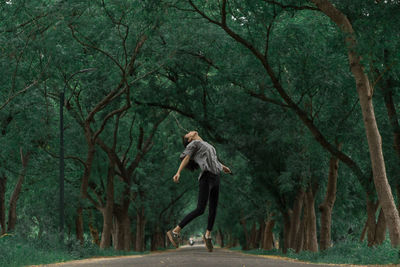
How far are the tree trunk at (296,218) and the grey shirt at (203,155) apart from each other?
2126cm

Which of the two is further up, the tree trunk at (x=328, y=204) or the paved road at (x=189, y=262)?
the tree trunk at (x=328, y=204)

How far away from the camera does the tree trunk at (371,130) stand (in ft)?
50.3

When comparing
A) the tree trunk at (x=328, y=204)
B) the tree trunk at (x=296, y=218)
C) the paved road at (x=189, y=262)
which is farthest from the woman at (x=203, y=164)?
the tree trunk at (x=296, y=218)

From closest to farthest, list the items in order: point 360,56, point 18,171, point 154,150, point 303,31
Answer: point 360,56, point 303,31, point 18,171, point 154,150

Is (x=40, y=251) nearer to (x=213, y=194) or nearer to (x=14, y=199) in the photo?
(x=213, y=194)

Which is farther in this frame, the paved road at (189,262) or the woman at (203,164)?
the paved road at (189,262)

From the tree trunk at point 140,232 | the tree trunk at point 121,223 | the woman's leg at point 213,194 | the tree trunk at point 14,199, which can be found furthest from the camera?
the tree trunk at point 140,232

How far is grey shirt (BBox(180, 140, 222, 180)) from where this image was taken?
30.4 feet

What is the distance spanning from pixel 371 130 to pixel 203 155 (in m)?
7.93

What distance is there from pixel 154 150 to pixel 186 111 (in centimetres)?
1377

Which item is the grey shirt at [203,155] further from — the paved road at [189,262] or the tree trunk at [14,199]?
the tree trunk at [14,199]

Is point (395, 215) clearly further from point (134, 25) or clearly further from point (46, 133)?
point (46, 133)

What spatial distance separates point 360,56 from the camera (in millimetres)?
15242

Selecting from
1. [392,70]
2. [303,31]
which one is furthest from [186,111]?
[392,70]
